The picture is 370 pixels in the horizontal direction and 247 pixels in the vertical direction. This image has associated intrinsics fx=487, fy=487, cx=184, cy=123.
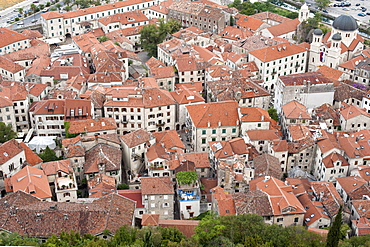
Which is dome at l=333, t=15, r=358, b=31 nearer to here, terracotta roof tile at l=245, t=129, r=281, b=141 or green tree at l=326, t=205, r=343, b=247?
terracotta roof tile at l=245, t=129, r=281, b=141

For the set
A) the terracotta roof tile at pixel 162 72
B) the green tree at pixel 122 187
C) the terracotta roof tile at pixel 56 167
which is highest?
the terracotta roof tile at pixel 162 72

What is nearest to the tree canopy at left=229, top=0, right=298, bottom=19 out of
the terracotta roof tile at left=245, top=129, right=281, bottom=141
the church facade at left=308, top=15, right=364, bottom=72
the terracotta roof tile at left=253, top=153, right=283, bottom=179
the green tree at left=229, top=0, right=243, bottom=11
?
the green tree at left=229, top=0, right=243, bottom=11

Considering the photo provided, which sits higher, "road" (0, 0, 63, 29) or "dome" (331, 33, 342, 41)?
"dome" (331, 33, 342, 41)

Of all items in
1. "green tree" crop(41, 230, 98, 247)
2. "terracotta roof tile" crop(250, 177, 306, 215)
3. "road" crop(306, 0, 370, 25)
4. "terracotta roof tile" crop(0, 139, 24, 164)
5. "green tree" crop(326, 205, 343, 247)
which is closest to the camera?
"green tree" crop(326, 205, 343, 247)

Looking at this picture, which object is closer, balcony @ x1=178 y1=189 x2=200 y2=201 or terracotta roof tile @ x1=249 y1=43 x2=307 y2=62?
balcony @ x1=178 y1=189 x2=200 y2=201

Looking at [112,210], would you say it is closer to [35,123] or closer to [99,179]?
[99,179]

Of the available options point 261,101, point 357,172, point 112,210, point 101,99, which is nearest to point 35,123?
point 101,99

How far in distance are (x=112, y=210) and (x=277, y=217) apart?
72.6ft

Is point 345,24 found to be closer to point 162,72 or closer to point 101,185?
point 162,72

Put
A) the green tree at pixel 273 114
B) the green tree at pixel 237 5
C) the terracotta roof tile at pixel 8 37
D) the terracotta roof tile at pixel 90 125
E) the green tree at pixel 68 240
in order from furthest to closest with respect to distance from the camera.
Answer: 1. the green tree at pixel 237 5
2. the terracotta roof tile at pixel 8 37
3. the green tree at pixel 273 114
4. the terracotta roof tile at pixel 90 125
5. the green tree at pixel 68 240

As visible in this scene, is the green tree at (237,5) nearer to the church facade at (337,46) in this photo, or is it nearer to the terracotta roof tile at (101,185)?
the church facade at (337,46)

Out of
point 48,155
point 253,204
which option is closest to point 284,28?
point 253,204

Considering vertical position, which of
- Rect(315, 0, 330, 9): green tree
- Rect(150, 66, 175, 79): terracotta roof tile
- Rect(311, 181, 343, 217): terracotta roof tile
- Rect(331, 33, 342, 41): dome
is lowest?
Rect(311, 181, 343, 217): terracotta roof tile

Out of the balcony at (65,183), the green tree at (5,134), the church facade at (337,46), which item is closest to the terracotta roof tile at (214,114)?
the balcony at (65,183)
